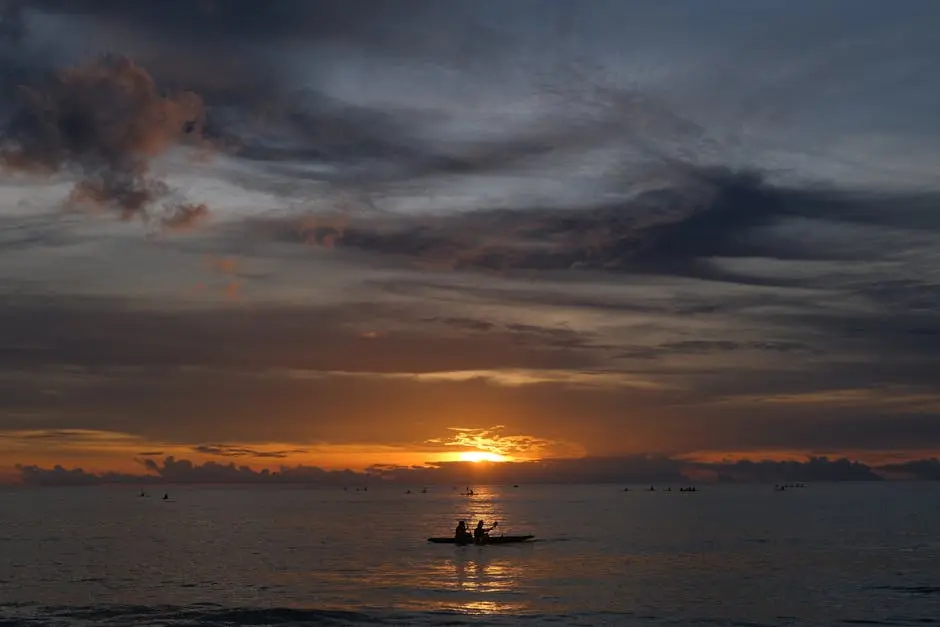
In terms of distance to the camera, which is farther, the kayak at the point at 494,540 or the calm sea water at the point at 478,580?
the kayak at the point at 494,540

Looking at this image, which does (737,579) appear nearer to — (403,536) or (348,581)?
(348,581)

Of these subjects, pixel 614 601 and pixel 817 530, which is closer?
pixel 614 601

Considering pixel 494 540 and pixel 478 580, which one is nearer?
pixel 478 580

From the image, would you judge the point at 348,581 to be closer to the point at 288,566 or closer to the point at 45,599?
the point at 288,566

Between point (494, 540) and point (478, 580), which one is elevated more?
point (494, 540)

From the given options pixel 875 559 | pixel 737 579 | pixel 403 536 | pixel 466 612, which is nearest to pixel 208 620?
pixel 466 612

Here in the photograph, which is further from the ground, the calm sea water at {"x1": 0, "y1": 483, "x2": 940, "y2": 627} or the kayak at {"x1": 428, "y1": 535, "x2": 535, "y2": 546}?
the kayak at {"x1": 428, "y1": 535, "x2": 535, "y2": 546}

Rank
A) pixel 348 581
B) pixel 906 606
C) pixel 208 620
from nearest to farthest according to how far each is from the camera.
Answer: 1. pixel 208 620
2. pixel 906 606
3. pixel 348 581

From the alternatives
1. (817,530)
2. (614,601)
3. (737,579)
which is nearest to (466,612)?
(614,601)

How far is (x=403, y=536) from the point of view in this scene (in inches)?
5979

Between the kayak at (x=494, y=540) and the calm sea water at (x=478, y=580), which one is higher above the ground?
the kayak at (x=494, y=540)

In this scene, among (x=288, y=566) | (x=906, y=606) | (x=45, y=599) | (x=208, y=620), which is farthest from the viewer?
(x=288, y=566)

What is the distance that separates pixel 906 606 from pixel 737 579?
19.2 metres

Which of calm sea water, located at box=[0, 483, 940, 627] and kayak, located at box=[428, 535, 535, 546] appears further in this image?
kayak, located at box=[428, 535, 535, 546]
